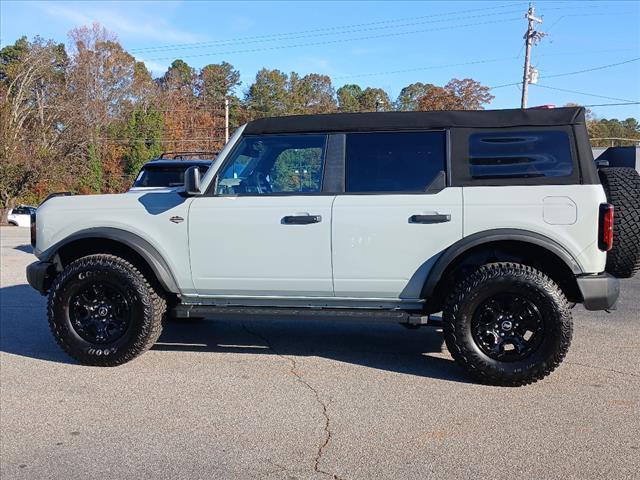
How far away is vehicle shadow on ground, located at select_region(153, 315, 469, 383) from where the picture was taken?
5.21 m

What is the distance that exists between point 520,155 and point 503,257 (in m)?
0.81

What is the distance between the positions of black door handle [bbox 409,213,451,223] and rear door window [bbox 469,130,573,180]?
0.39m

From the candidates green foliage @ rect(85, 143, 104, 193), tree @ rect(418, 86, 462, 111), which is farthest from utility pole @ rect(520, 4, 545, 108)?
green foliage @ rect(85, 143, 104, 193)

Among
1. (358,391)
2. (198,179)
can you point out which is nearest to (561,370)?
(358,391)

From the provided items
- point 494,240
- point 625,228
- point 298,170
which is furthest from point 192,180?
point 625,228

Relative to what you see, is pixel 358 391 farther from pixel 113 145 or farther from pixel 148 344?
pixel 113 145

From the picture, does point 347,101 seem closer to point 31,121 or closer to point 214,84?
point 214,84

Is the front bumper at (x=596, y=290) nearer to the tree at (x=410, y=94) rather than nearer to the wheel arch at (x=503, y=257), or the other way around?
the wheel arch at (x=503, y=257)

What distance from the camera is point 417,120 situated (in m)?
4.97

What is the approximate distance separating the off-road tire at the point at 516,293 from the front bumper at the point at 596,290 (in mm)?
156

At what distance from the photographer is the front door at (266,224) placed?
4.95m

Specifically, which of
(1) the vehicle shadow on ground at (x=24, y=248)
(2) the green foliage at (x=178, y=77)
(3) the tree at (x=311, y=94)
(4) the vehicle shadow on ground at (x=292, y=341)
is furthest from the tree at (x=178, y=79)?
(4) the vehicle shadow on ground at (x=292, y=341)

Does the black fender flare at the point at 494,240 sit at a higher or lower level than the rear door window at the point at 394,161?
lower

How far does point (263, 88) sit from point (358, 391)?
2598 inches
